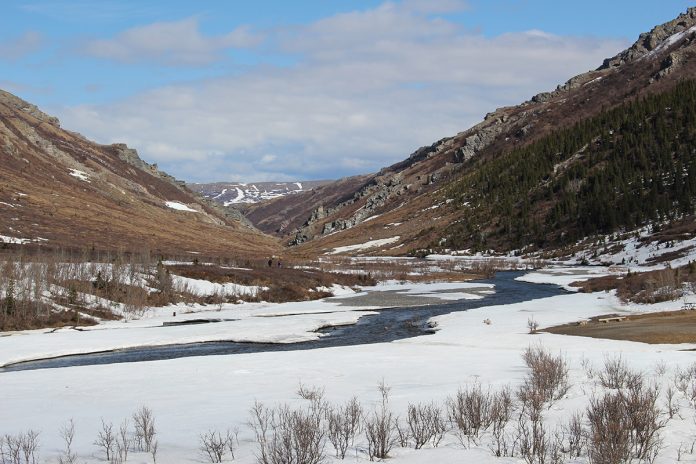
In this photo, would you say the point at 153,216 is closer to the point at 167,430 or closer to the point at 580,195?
the point at 580,195

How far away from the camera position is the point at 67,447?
12.6 metres

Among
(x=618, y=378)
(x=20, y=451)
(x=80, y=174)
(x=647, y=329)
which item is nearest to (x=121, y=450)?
(x=20, y=451)

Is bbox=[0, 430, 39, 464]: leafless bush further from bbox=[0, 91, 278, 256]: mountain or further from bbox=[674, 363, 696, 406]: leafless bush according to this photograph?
bbox=[0, 91, 278, 256]: mountain

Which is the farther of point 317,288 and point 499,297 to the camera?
point 317,288

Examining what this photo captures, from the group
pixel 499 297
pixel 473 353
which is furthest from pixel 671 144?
pixel 473 353

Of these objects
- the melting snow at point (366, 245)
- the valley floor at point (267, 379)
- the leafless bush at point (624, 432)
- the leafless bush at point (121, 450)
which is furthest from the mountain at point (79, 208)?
the leafless bush at point (624, 432)

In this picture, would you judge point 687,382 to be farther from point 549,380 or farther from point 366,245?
point 366,245

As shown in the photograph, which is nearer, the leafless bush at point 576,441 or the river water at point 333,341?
the leafless bush at point 576,441

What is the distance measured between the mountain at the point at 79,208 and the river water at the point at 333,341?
59.4 m

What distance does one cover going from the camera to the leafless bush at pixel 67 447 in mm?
11352

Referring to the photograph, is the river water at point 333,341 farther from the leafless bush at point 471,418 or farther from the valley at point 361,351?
the leafless bush at point 471,418

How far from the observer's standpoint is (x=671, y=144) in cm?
13138

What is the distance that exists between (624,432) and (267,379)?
12.4 metres

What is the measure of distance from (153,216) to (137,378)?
14982 centimetres
